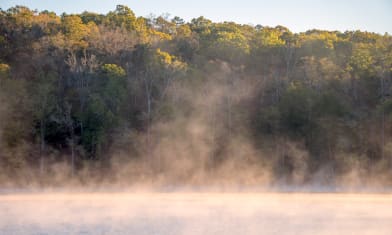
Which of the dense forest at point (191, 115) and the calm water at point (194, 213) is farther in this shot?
the dense forest at point (191, 115)

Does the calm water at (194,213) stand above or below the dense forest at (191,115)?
below

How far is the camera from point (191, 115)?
2134 cm

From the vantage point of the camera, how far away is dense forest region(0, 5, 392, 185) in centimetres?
2028

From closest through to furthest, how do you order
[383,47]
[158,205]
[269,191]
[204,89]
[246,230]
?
1. [246,230]
2. [158,205]
3. [269,191]
4. [204,89]
5. [383,47]

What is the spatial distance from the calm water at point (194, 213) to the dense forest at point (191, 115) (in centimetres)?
211

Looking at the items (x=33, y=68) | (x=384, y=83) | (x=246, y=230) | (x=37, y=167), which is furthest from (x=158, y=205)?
(x=384, y=83)

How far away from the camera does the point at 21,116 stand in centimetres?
2030

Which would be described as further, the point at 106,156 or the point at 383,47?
the point at 383,47

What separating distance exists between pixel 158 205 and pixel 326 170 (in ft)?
27.1

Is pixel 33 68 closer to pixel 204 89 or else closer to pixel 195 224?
pixel 204 89

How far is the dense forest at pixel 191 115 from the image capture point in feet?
66.5

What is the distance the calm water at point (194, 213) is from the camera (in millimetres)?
12266

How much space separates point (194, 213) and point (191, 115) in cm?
758

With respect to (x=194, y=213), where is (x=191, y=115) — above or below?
above
